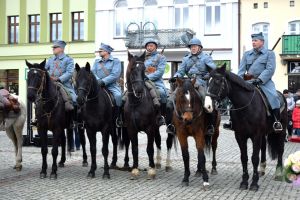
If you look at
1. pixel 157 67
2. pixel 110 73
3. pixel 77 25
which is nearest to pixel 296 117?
pixel 157 67

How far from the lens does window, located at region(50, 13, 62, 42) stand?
38.1 meters

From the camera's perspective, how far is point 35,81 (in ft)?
32.1

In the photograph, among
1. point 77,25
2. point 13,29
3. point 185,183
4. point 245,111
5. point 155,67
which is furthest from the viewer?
point 13,29

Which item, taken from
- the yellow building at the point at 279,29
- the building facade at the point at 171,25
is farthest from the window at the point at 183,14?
the yellow building at the point at 279,29

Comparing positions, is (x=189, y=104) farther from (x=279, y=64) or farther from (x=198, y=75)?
(x=279, y=64)

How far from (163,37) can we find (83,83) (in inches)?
991

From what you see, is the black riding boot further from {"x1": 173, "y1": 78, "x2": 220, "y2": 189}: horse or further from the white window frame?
the white window frame

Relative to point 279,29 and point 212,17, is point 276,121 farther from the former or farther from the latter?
point 212,17

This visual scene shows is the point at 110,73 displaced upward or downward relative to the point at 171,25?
downward

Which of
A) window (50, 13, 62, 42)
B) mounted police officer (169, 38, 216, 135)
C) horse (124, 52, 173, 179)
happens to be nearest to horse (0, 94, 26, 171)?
horse (124, 52, 173, 179)

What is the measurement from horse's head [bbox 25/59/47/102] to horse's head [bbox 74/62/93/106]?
74 cm

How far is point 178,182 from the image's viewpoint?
978cm

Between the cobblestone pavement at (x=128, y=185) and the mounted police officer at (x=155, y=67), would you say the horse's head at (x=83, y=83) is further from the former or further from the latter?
the cobblestone pavement at (x=128, y=185)

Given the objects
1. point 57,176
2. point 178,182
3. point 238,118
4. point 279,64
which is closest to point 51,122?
point 57,176
